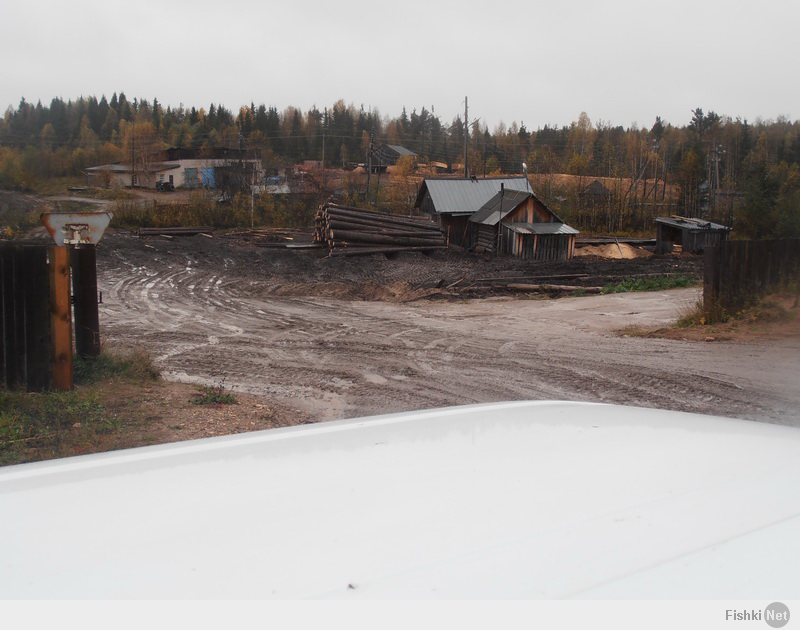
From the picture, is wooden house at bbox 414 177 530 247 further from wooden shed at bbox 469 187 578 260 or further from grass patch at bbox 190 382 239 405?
grass patch at bbox 190 382 239 405

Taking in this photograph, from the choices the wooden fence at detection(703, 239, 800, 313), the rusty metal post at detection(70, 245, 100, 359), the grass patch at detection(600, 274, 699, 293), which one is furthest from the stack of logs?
the rusty metal post at detection(70, 245, 100, 359)

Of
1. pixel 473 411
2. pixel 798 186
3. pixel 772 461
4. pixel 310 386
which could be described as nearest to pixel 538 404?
pixel 473 411

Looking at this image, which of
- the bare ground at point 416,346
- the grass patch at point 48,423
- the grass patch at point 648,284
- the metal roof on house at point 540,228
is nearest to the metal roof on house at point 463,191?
the metal roof on house at point 540,228

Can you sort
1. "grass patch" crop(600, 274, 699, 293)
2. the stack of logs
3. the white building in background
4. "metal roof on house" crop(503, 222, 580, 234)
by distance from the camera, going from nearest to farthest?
"grass patch" crop(600, 274, 699, 293), the stack of logs, "metal roof on house" crop(503, 222, 580, 234), the white building in background

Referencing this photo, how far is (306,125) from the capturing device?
12069cm

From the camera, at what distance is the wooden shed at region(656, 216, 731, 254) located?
128ft

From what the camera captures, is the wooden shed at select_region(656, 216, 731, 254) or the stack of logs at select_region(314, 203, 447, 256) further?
the wooden shed at select_region(656, 216, 731, 254)

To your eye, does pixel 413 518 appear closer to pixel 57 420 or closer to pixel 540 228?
pixel 57 420

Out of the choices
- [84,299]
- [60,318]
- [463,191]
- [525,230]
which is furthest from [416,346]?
[463,191]

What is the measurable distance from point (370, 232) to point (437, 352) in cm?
2239

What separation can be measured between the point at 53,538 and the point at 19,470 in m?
0.64

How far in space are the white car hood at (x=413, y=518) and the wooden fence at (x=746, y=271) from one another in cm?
1232

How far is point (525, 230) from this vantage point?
34375 millimetres

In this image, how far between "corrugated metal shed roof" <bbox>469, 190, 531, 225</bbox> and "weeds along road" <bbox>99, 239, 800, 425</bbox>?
14.8 m
